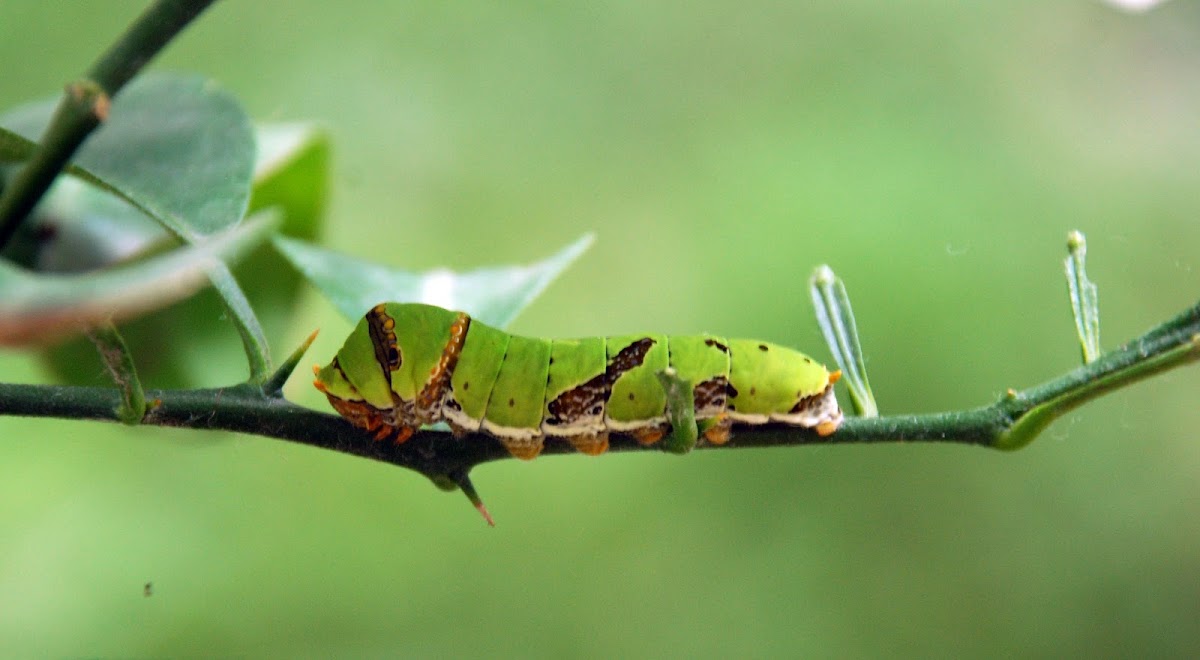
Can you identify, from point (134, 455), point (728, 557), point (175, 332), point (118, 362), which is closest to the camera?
point (118, 362)

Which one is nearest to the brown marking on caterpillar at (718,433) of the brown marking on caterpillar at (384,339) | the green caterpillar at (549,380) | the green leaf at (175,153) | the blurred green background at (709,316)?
the green caterpillar at (549,380)

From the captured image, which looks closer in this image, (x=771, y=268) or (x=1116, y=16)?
(x=771, y=268)

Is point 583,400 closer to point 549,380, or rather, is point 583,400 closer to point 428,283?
point 549,380

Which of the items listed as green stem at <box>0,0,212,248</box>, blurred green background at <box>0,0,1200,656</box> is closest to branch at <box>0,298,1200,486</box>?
green stem at <box>0,0,212,248</box>

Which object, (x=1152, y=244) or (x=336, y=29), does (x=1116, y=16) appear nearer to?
(x=1152, y=244)

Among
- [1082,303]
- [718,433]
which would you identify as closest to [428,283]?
[718,433]

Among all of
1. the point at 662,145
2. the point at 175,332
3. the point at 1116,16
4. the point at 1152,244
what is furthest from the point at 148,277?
the point at 1116,16
